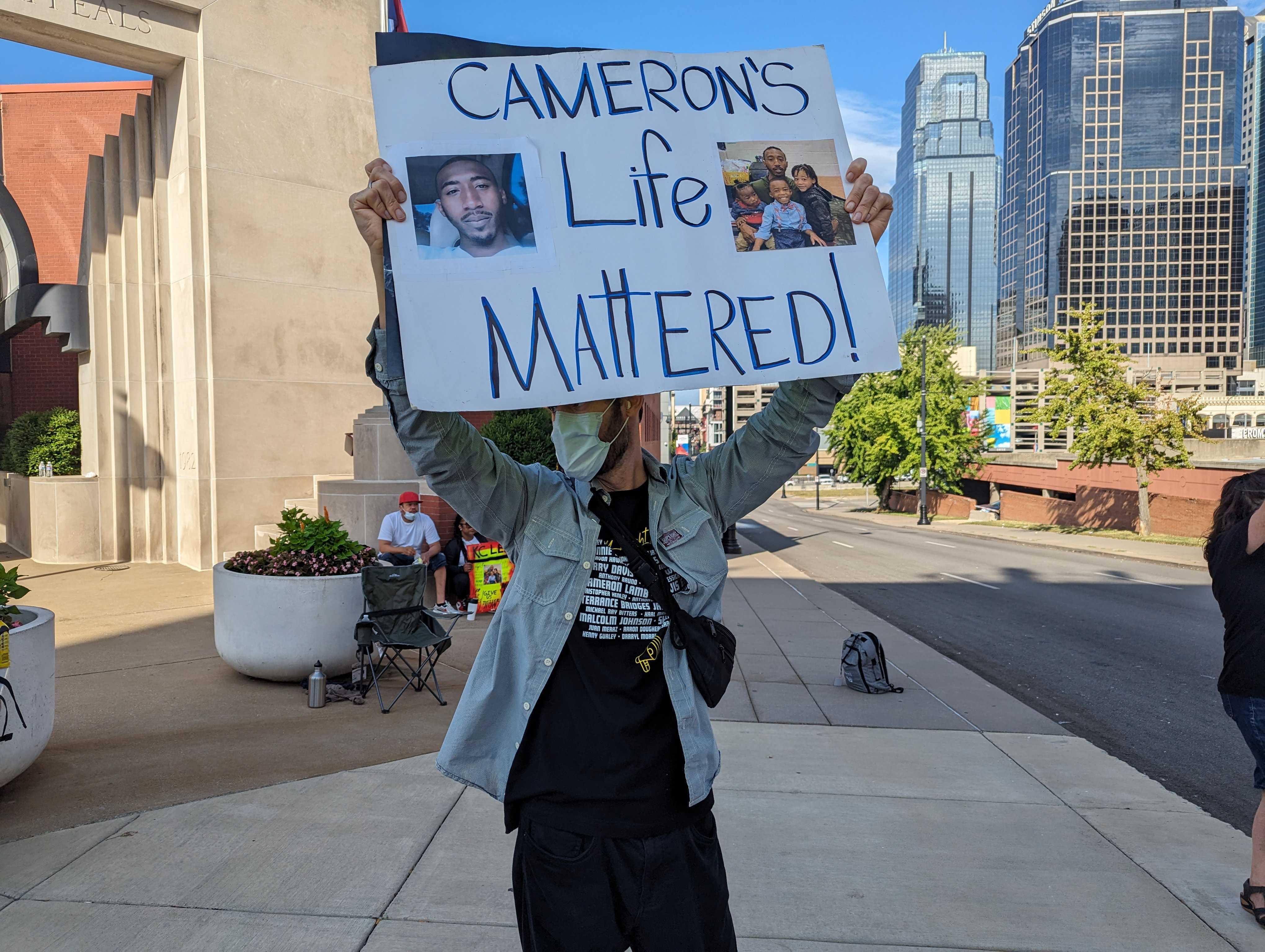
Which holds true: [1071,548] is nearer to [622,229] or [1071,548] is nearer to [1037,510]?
[1037,510]

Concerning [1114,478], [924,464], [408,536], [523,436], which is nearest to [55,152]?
[523,436]

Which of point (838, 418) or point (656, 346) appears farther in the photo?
point (838, 418)

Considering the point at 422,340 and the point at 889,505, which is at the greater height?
the point at 422,340

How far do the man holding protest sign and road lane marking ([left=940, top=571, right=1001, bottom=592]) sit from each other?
51.0ft

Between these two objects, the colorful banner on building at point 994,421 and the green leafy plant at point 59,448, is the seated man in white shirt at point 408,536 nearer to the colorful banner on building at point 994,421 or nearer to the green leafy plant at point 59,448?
the green leafy plant at point 59,448

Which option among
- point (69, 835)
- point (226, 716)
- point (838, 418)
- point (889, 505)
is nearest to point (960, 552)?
point (226, 716)

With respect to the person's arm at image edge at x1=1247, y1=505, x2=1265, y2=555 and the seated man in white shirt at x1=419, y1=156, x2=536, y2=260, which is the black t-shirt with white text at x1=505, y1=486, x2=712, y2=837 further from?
the person's arm at image edge at x1=1247, y1=505, x2=1265, y2=555

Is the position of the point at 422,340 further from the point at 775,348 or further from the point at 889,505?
→ the point at 889,505

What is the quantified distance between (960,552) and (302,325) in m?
Answer: 18.3

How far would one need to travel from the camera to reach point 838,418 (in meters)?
54.2

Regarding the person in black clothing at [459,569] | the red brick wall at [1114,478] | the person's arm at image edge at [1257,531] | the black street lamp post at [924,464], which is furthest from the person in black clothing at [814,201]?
the black street lamp post at [924,464]

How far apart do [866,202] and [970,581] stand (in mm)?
16891

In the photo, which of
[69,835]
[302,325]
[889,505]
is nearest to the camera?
[69,835]

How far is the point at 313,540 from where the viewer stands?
721 cm
